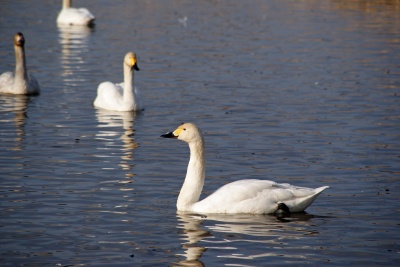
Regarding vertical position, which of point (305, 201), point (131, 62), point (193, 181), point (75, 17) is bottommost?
point (305, 201)

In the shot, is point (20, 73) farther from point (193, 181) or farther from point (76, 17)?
point (76, 17)

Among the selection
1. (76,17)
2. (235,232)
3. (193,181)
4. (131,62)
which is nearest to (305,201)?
(235,232)

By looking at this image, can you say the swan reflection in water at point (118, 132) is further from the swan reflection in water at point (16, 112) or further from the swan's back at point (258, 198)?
the swan's back at point (258, 198)

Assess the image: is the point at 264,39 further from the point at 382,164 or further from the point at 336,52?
the point at 382,164

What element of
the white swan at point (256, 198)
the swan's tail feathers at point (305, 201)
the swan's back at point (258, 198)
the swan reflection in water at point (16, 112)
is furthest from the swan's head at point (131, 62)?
the swan's tail feathers at point (305, 201)

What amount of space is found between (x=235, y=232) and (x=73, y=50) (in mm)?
18532

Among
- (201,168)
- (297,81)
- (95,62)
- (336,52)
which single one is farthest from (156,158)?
(336,52)

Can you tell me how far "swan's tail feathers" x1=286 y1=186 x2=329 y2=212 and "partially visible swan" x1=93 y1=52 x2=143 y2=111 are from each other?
810 centimetres

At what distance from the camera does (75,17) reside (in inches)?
1364

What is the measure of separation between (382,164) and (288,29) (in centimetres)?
1854

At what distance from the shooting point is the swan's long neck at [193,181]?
1151 centimetres

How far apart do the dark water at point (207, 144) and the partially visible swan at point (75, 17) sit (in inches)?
71.6

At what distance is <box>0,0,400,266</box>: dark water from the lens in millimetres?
10125

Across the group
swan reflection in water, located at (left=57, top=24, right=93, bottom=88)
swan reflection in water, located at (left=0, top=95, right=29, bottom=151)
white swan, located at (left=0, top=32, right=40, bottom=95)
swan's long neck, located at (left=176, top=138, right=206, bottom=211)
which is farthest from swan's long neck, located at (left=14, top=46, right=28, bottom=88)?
A: swan's long neck, located at (left=176, top=138, right=206, bottom=211)
